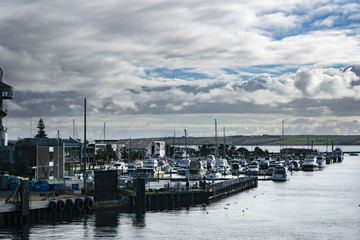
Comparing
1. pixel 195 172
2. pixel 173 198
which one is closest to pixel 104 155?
pixel 195 172

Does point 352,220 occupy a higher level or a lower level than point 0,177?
lower

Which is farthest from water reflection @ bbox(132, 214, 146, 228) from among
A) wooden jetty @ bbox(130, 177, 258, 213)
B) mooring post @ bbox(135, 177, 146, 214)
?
wooden jetty @ bbox(130, 177, 258, 213)

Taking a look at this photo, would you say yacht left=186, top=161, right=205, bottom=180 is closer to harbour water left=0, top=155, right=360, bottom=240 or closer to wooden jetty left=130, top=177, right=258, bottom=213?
wooden jetty left=130, top=177, right=258, bottom=213

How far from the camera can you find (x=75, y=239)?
172ft

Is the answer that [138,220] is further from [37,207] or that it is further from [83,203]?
[37,207]

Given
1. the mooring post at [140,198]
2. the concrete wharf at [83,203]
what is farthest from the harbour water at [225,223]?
the mooring post at [140,198]

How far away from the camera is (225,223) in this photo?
63.4 metres

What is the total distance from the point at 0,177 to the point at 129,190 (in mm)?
18705

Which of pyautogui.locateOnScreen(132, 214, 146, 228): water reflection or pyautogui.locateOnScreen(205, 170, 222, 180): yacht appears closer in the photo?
pyautogui.locateOnScreen(132, 214, 146, 228): water reflection

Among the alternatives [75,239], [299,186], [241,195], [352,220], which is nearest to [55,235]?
[75,239]

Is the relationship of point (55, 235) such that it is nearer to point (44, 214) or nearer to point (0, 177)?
point (44, 214)

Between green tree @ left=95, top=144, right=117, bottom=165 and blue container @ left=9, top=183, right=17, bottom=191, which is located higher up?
green tree @ left=95, top=144, right=117, bottom=165

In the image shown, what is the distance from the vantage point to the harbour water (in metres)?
55.1

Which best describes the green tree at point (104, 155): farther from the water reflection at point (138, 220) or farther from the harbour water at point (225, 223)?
the water reflection at point (138, 220)
